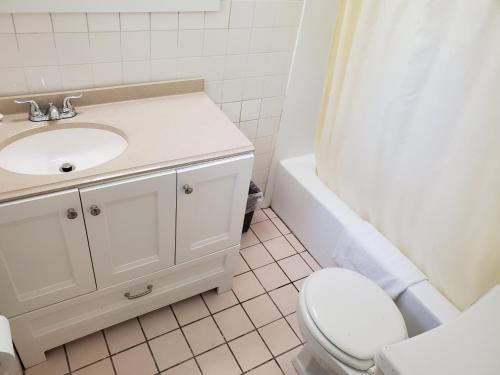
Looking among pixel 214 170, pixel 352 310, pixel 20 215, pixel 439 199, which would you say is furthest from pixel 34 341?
pixel 439 199

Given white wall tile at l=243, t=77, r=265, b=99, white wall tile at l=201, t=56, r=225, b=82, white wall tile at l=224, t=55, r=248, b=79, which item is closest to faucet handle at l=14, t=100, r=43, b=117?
white wall tile at l=201, t=56, r=225, b=82

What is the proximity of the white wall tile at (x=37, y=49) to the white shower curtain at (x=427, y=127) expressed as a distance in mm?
1164

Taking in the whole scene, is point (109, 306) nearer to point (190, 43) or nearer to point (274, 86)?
point (190, 43)

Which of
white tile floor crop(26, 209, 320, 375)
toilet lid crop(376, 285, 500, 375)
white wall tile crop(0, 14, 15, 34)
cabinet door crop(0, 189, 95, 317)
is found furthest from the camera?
white tile floor crop(26, 209, 320, 375)

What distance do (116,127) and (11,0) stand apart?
485 mm

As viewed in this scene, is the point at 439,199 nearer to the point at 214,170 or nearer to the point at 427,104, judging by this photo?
the point at 427,104

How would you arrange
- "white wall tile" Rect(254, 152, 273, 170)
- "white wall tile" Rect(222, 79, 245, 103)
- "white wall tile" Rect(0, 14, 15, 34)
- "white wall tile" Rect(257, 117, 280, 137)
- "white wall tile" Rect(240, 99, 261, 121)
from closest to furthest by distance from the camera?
1. "white wall tile" Rect(0, 14, 15, 34)
2. "white wall tile" Rect(222, 79, 245, 103)
3. "white wall tile" Rect(240, 99, 261, 121)
4. "white wall tile" Rect(257, 117, 280, 137)
5. "white wall tile" Rect(254, 152, 273, 170)

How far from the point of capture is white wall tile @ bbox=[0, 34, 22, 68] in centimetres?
129

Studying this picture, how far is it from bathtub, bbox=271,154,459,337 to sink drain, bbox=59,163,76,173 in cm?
113

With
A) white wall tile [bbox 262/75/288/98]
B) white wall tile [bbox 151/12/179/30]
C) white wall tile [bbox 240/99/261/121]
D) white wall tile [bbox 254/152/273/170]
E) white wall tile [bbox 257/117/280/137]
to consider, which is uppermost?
white wall tile [bbox 151/12/179/30]

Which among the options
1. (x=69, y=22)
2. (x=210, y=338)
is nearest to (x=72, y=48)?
(x=69, y=22)

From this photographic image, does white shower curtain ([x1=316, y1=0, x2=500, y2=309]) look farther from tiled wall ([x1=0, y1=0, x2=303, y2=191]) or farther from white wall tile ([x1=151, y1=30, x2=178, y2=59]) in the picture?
white wall tile ([x1=151, y1=30, x2=178, y2=59])

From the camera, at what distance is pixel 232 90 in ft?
5.95

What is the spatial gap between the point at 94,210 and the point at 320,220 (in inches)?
45.3
